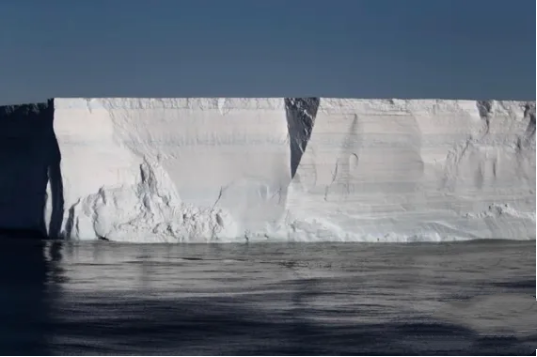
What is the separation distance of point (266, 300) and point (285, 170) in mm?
6767

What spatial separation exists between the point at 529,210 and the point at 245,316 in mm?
9560

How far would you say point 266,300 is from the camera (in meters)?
11.4

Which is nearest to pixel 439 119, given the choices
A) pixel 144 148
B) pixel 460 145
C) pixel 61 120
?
pixel 460 145

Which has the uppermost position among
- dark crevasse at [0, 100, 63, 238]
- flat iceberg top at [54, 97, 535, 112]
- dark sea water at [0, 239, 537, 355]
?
flat iceberg top at [54, 97, 535, 112]

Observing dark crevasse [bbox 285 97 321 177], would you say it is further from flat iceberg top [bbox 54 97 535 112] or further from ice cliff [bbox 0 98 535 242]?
flat iceberg top [bbox 54 97 535 112]

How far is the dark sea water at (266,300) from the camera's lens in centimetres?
903

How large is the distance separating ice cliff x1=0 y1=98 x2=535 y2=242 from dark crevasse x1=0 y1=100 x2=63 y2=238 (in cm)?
8

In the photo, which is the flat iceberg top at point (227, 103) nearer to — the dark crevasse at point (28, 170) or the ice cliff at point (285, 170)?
the ice cliff at point (285, 170)

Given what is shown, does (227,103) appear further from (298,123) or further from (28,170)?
Answer: (28,170)

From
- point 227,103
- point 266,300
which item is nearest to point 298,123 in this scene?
point 227,103

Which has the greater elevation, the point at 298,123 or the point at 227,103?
the point at 227,103

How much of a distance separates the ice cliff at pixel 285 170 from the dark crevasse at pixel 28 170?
8 cm

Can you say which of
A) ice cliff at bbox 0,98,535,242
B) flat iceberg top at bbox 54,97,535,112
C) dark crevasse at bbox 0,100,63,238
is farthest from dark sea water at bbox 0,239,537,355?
flat iceberg top at bbox 54,97,535,112

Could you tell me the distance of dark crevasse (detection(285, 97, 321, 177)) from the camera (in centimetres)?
1789
